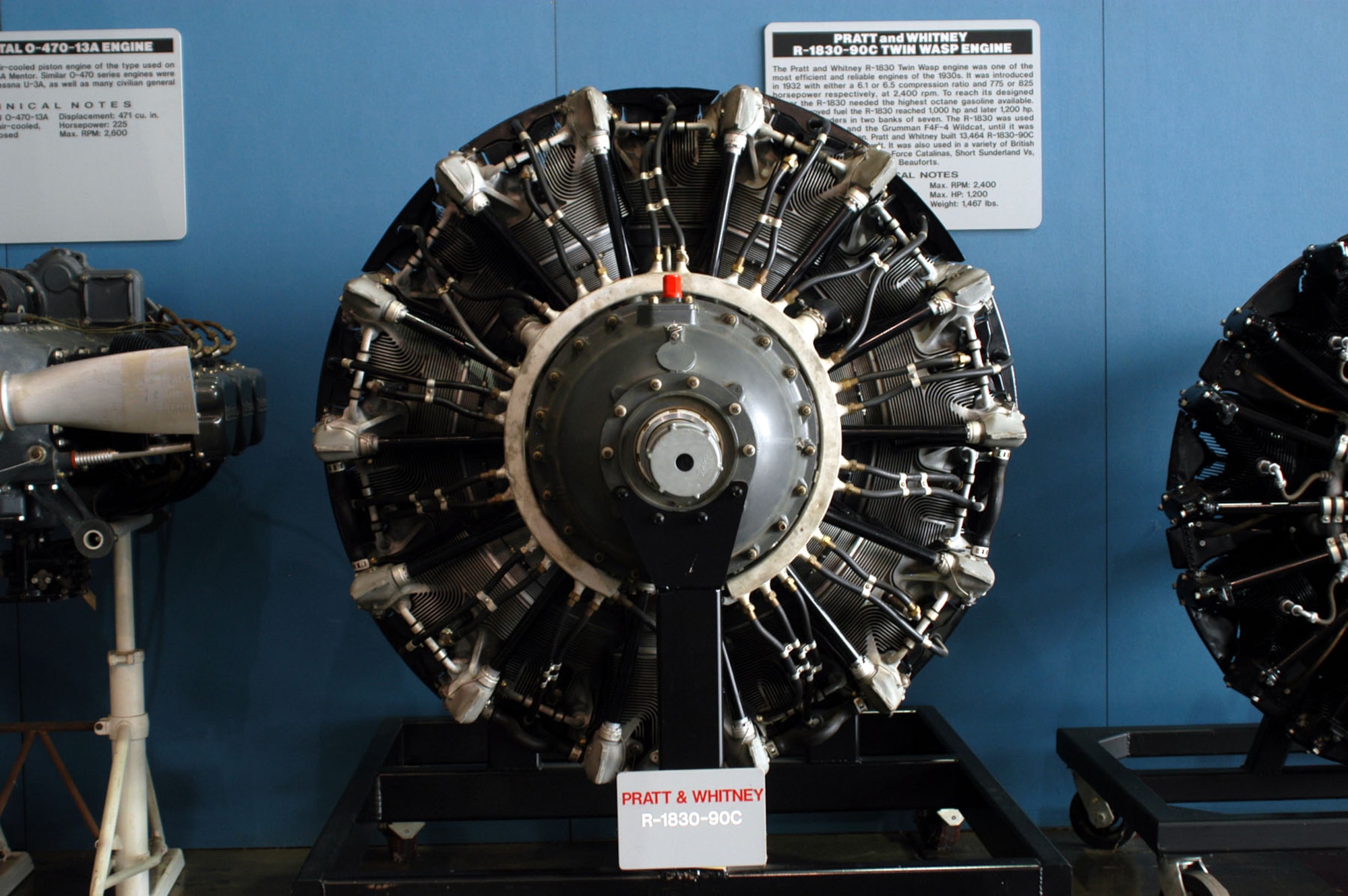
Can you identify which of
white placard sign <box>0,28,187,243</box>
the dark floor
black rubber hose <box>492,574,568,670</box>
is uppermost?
white placard sign <box>0,28,187,243</box>

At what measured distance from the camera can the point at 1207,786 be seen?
258 cm

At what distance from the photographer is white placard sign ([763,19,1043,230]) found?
2889mm

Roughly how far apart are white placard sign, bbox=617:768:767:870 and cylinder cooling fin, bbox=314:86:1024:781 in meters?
0.24

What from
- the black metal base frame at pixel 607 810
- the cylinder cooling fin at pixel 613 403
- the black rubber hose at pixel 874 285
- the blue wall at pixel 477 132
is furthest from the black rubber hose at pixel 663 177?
the black metal base frame at pixel 607 810

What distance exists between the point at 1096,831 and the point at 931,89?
2.25 metres

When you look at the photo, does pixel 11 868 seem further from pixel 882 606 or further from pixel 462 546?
pixel 882 606

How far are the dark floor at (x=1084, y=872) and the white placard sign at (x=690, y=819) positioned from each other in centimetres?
142

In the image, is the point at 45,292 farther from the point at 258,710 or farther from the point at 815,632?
the point at 815,632

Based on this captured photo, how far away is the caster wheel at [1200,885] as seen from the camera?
2346 millimetres

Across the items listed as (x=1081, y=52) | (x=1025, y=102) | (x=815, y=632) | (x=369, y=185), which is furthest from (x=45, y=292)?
(x=1081, y=52)

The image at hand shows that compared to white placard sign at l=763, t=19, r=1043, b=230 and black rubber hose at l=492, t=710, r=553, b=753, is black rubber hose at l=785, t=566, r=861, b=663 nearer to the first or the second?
black rubber hose at l=492, t=710, r=553, b=753

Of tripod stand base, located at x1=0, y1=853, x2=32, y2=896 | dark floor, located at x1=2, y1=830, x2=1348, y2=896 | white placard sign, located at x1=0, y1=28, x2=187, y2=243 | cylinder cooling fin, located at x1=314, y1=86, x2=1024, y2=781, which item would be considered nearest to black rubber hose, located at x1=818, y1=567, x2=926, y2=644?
cylinder cooling fin, located at x1=314, y1=86, x2=1024, y2=781

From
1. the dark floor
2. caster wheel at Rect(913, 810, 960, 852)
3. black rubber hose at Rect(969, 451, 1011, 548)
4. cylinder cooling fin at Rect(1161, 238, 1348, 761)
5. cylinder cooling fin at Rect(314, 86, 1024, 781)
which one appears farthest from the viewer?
caster wheel at Rect(913, 810, 960, 852)

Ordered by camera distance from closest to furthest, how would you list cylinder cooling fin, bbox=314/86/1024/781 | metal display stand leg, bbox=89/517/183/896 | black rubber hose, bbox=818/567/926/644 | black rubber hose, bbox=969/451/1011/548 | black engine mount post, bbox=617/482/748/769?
black engine mount post, bbox=617/482/748/769, cylinder cooling fin, bbox=314/86/1024/781, black rubber hose, bbox=818/567/926/644, black rubber hose, bbox=969/451/1011/548, metal display stand leg, bbox=89/517/183/896
